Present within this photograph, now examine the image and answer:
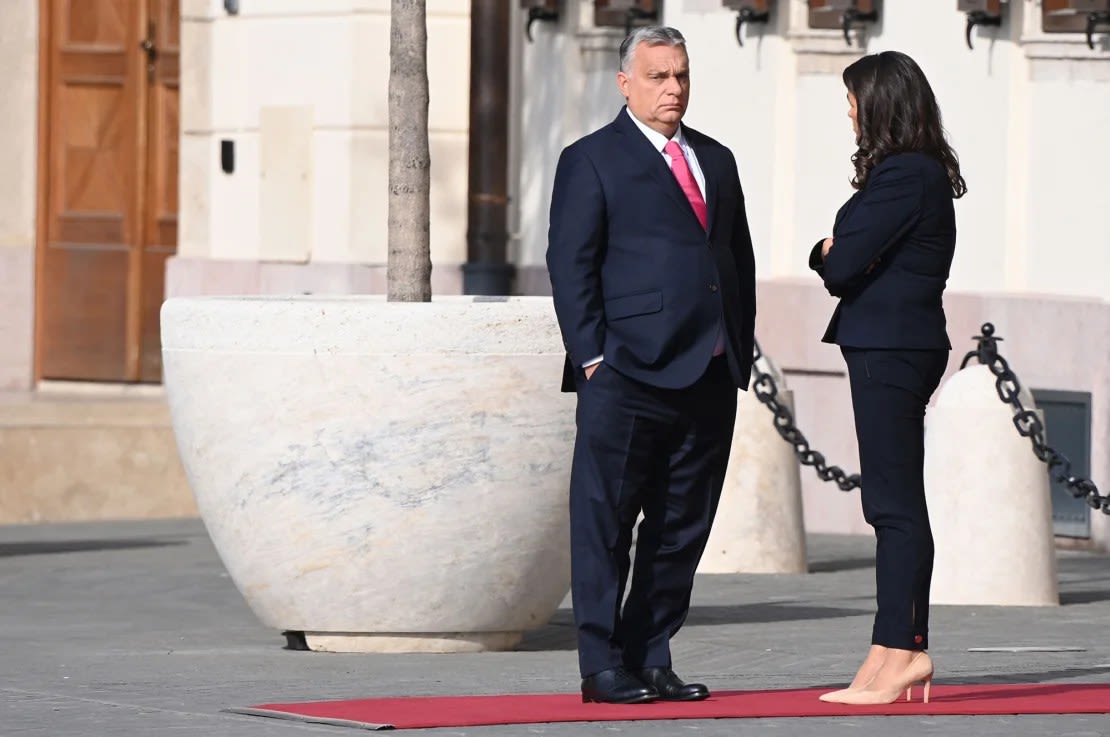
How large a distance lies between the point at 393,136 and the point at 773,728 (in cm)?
303

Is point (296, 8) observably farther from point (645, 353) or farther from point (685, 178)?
point (645, 353)

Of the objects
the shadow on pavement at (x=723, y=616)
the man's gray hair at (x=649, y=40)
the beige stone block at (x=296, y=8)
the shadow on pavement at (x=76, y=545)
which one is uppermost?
the beige stone block at (x=296, y=8)

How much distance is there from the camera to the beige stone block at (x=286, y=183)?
15273 millimetres

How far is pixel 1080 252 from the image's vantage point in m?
12.3

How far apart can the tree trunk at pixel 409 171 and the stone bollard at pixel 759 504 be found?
108 inches

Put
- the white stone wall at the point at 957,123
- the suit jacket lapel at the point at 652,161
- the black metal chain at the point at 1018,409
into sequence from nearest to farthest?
1. the suit jacket lapel at the point at 652,161
2. the black metal chain at the point at 1018,409
3. the white stone wall at the point at 957,123

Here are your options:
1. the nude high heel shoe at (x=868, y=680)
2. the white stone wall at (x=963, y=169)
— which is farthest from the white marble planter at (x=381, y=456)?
the white stone wall at (x=963, y=169)

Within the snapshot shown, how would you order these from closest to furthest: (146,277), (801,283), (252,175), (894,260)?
Answer: (894,260) → (801,283) → (252,175) → (146,277)

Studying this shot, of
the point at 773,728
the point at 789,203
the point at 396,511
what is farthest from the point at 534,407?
the point at 789,203

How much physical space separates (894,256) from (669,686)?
1155 millimetres

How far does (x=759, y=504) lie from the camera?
454 inches

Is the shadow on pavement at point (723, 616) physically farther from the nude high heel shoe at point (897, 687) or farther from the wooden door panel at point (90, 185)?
the wooden door panel at point (90, 185)

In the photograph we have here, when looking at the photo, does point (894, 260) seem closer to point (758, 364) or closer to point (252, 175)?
point (758, 364)

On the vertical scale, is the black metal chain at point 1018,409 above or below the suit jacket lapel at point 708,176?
below
